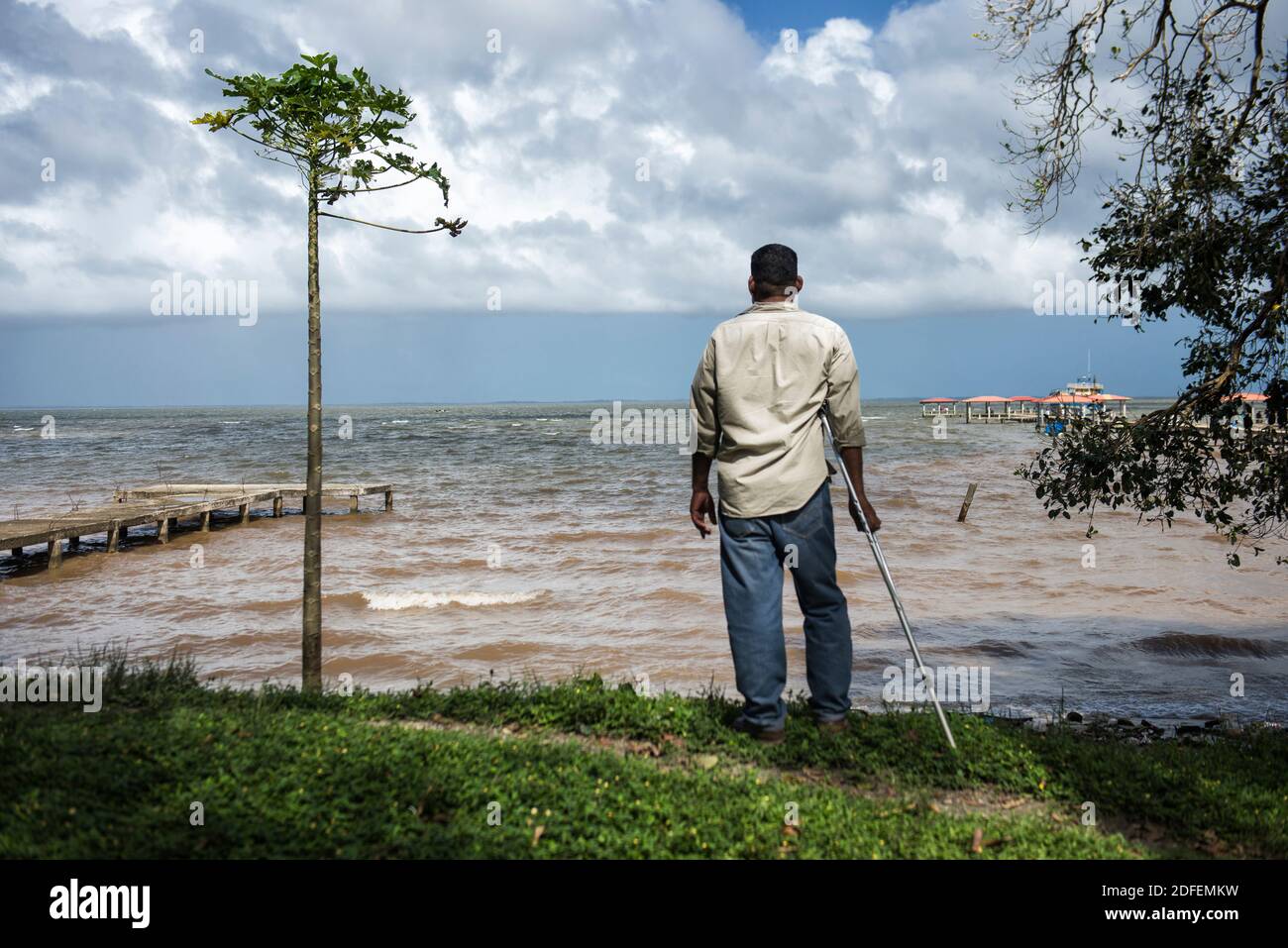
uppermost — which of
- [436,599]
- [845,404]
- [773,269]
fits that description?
[773,269]

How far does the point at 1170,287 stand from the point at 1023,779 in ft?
11.4

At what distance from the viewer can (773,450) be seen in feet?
15.2

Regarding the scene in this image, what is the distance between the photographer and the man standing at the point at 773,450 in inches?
183

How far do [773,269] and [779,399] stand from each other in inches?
27.6

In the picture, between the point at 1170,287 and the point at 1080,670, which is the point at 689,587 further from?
the point at 1170,287

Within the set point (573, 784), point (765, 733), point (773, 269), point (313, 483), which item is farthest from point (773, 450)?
point (313, 483)

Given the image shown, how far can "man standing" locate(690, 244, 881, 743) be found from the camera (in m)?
4.64

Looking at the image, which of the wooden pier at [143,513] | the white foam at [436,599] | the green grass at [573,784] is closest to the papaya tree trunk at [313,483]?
the green grass at [573,784]

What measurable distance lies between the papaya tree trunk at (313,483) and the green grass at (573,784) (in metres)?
0.53

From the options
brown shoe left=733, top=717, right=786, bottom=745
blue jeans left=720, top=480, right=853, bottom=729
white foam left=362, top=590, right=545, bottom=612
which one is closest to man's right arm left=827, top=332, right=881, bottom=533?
blue jeans left=720, top=480, right=853, bottom=729

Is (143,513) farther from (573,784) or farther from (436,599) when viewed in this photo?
(573,784)

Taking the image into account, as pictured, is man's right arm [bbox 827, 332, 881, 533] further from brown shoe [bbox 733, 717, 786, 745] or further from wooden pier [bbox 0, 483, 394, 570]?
wooden pier [bbox 0, 483, 394, 570]

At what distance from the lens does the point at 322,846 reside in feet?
11.0

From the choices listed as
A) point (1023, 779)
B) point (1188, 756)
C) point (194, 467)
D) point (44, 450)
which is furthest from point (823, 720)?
point (44, 450)
